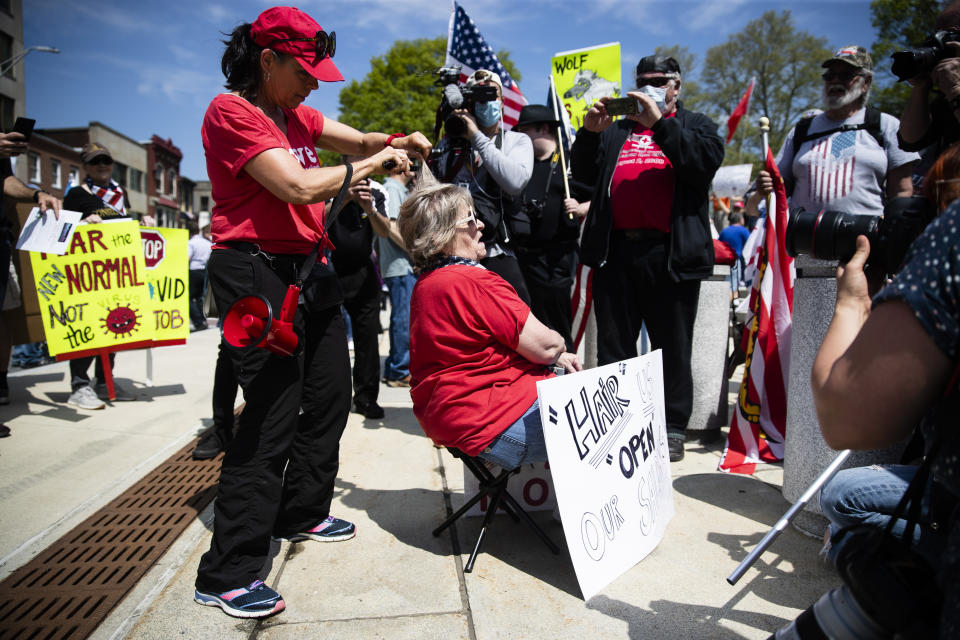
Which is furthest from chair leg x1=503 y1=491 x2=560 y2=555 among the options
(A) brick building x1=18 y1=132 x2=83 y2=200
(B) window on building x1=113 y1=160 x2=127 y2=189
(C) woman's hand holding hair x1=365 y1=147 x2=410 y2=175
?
(B) window on building x1=113 y1=160 x2=127 y2=189

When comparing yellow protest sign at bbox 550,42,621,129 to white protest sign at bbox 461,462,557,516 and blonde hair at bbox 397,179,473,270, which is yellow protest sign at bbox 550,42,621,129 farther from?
white protest sign at bbox 461,462,557,516

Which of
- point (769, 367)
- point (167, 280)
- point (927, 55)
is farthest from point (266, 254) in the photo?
point (167, 280)

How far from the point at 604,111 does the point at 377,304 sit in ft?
7.29

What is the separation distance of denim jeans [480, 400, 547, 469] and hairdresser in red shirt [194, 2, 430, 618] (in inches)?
30.1

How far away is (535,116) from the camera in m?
4.59

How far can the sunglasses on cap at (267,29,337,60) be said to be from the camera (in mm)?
2238

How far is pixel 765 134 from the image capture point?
385 cm

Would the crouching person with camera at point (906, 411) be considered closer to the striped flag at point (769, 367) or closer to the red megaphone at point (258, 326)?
the red megaphone at point (258, 326)

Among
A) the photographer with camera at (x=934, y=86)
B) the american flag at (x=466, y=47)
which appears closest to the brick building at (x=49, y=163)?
the american flag at (x=466, y=47)

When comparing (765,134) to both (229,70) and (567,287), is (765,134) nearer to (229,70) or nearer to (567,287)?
(567,287)

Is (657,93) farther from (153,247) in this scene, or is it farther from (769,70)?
(769,70)

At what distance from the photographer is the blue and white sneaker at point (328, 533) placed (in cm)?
271

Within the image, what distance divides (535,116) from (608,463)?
9.83 ft

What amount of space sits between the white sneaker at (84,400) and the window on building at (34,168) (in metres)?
33.5
